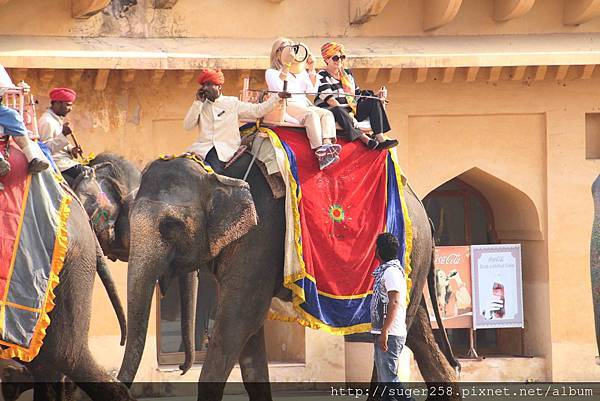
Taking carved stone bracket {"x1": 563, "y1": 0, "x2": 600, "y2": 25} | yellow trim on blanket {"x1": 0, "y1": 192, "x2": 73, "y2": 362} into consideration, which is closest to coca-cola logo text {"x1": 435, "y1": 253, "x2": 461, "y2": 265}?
carved stone bracket {"x1": 563, "y1": 0, "x2": 600, "y2": 25}

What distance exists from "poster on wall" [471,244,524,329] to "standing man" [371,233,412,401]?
617 centimetres

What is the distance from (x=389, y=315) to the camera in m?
10.2

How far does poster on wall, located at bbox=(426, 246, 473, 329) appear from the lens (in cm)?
1636

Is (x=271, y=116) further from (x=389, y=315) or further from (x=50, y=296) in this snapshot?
(x=50, y=296)

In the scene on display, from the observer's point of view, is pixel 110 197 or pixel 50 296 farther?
pixel 110 197

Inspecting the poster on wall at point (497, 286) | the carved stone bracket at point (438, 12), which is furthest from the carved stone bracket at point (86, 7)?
the poster on wall at point (497, 286)

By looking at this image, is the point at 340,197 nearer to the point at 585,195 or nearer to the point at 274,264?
the point at 274,264

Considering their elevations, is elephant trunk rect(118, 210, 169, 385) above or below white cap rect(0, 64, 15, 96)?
below

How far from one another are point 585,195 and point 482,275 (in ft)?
4.63

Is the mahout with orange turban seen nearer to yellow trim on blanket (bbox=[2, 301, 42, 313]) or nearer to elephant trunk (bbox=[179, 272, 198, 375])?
elephant trunk (bbox=[179, 272, 198, 375])

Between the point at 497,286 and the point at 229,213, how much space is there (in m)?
6.42

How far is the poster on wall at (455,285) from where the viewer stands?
1636 cm

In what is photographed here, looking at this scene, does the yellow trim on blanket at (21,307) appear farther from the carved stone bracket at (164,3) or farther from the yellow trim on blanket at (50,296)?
the carved stone bracket at (164,3)

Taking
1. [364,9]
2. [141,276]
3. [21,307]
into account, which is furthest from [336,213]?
[364,9]
